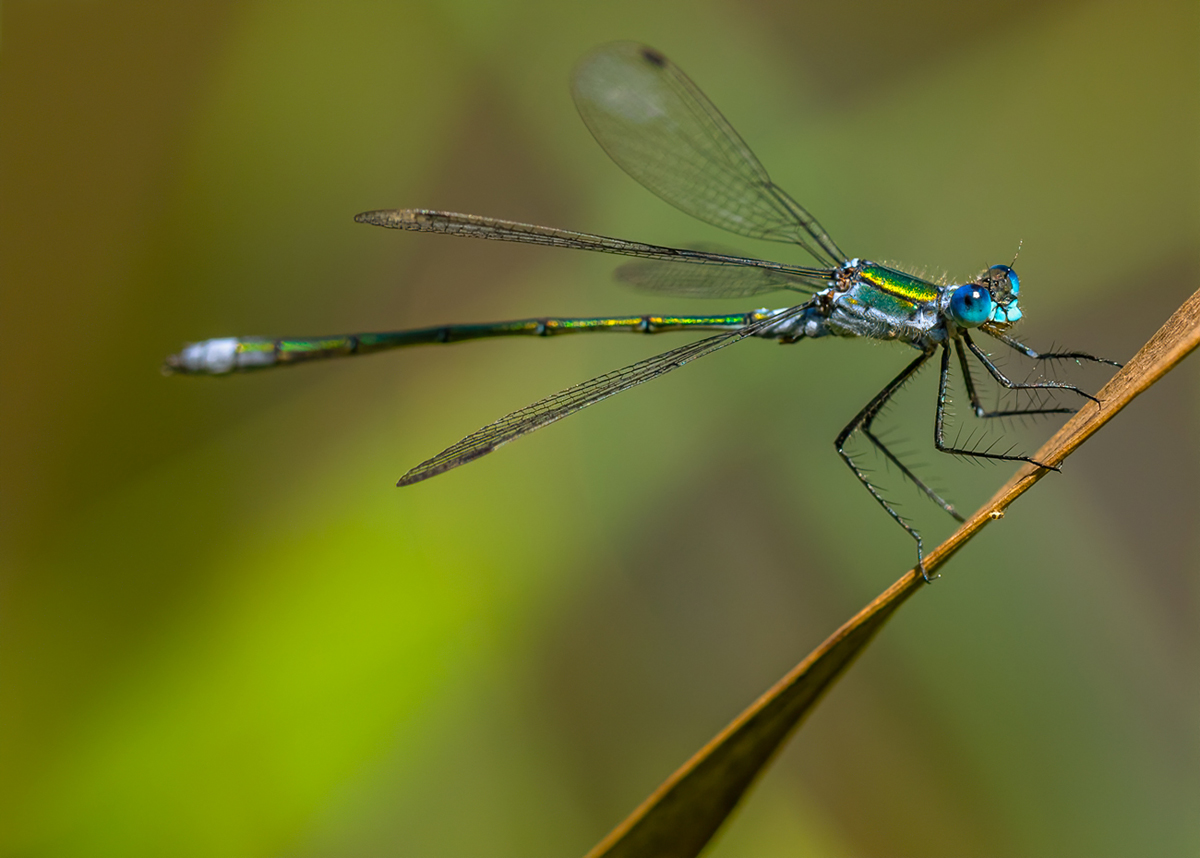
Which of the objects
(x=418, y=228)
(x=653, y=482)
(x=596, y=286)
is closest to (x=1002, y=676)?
(x=653, y=482)

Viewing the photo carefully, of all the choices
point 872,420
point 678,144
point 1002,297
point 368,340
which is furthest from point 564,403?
point 1002,297

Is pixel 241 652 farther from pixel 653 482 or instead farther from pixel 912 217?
pixel 912 217

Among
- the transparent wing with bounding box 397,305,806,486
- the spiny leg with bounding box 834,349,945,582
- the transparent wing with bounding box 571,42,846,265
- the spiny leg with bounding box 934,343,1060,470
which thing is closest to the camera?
the transparent wing with bounding box 397,305,806,486

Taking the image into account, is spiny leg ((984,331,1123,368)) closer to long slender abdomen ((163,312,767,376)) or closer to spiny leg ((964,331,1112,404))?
spiny leg ((964,331,1112,404))

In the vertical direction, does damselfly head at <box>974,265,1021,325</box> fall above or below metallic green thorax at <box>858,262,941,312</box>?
below

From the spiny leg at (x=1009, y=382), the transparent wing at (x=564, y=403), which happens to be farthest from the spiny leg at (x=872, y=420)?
the transparent wing at (x=564, y=403)

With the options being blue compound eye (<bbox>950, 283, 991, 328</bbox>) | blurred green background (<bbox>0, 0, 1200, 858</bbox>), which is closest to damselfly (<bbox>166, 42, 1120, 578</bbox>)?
blue compound eye (<bbox>950, 283, 991, 328</bbox>)

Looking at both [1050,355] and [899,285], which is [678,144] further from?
[1050,355]
